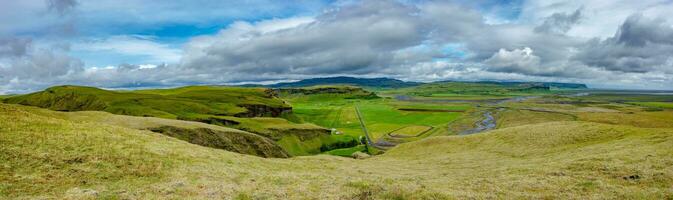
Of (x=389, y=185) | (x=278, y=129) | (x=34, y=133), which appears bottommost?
(x=278, y=129)

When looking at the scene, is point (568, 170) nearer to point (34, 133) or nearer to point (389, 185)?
point (389, 185)

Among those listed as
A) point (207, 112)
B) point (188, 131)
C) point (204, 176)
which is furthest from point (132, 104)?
point (204, 176)

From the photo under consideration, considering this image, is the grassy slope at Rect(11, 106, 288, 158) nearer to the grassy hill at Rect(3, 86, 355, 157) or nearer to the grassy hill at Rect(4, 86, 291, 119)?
the grassy hill at Rect(3, 86, 355, 157)

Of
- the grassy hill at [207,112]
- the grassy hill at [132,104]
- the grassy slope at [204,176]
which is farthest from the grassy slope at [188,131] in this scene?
the grassy hill at [132,104]

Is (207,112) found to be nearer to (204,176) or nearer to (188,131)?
(188,131)

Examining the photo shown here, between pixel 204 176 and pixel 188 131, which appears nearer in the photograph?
pixel 204 176

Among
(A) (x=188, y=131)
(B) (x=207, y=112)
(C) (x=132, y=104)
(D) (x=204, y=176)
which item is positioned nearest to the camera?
(D) (x=204, y=176)

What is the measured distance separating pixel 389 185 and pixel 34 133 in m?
31.9

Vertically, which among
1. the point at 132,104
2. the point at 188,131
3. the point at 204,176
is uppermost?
the point at 204,176

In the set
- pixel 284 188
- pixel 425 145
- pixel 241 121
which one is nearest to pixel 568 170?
pixel 284 188

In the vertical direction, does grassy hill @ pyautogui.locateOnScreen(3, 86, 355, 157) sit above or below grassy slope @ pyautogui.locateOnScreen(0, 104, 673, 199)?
below

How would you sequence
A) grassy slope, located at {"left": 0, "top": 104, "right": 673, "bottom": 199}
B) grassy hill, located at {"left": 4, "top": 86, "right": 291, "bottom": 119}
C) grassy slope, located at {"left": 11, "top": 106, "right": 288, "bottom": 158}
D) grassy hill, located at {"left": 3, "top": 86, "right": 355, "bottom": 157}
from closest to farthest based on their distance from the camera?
grassy slope, located at {"left": 0, "top": 104, "right": 673, "bottom": 199} < grassy slope, located at {"left": 11, "top": 106, "right": 288, "bottom": 158} < grassy hill, located at {"left": 3, "top": 86, "right": 355, "bottom": 157} < grassy hill, located at {"left": 4, "top": 86, "right": 291, "bottom": 119}

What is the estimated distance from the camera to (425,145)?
73.7 metres

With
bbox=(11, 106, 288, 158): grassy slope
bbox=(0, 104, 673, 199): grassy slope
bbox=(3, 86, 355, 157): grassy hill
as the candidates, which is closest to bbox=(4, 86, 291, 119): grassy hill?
bbox=(3, 86, 355, 157): grassy hill
